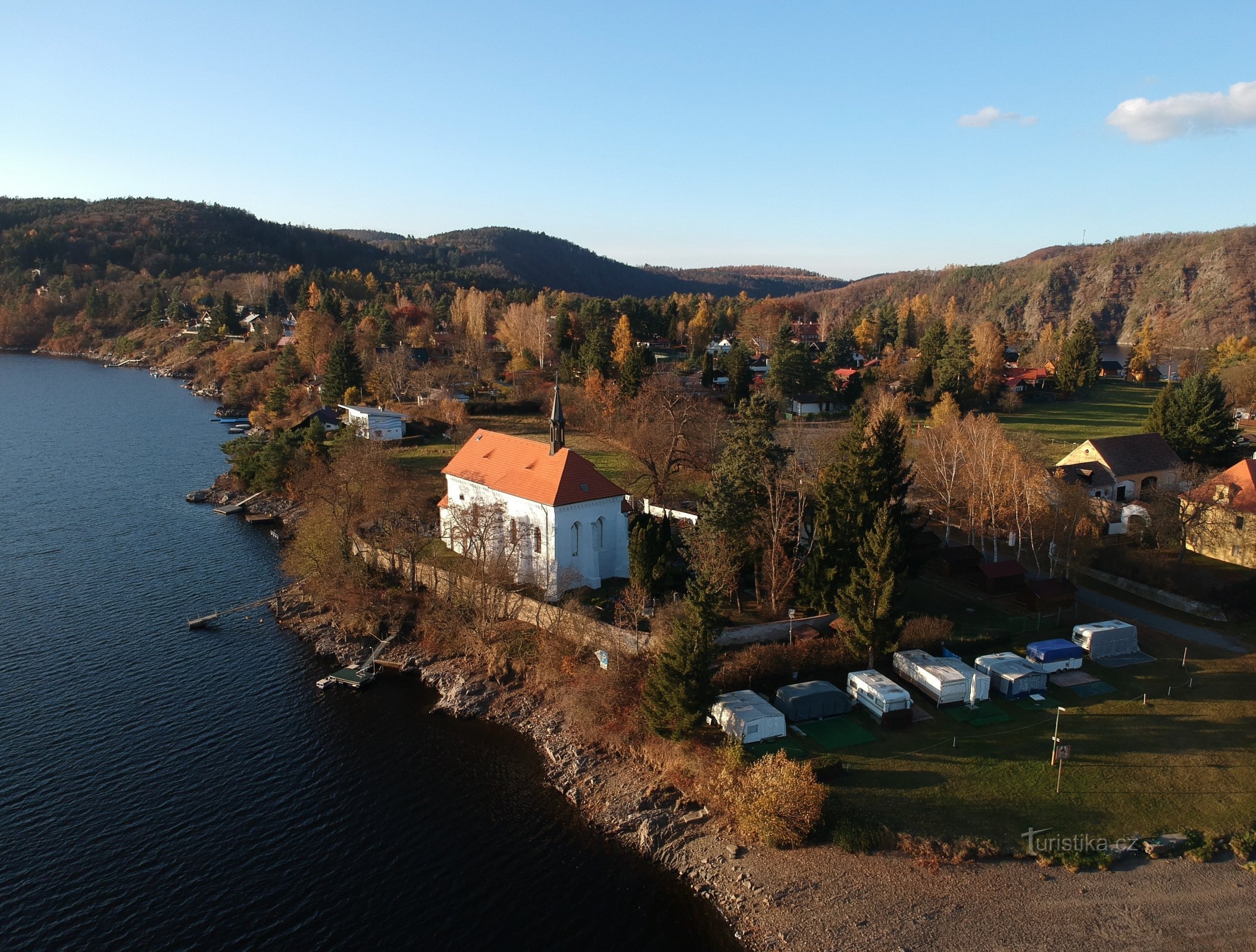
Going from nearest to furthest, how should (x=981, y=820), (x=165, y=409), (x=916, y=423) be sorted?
(x=981, y=820) < (x=916, y=423) < (x=165, y=409)

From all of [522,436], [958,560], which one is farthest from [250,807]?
[522,436]

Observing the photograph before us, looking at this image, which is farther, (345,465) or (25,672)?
(345,465)

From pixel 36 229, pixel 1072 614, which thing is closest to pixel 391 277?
pixel 36 229

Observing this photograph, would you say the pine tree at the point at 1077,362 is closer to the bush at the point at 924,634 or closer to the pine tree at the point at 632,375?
the pine tree at the point at 632,375

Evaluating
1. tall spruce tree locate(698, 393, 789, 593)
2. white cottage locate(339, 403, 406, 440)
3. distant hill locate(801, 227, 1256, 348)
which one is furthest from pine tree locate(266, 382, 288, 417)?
distant hill locate(801, 227, 1256, 348)

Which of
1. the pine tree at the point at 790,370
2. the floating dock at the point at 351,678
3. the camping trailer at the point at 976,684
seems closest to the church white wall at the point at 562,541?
→ the floating dock at the point at 351,678

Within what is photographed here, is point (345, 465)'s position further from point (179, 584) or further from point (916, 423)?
point (916, 423)

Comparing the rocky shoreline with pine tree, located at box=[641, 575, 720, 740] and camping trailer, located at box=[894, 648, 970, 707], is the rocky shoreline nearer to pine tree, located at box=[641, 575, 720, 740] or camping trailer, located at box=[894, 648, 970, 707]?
pine tree, located at box=[641, 575, 720, 740]
